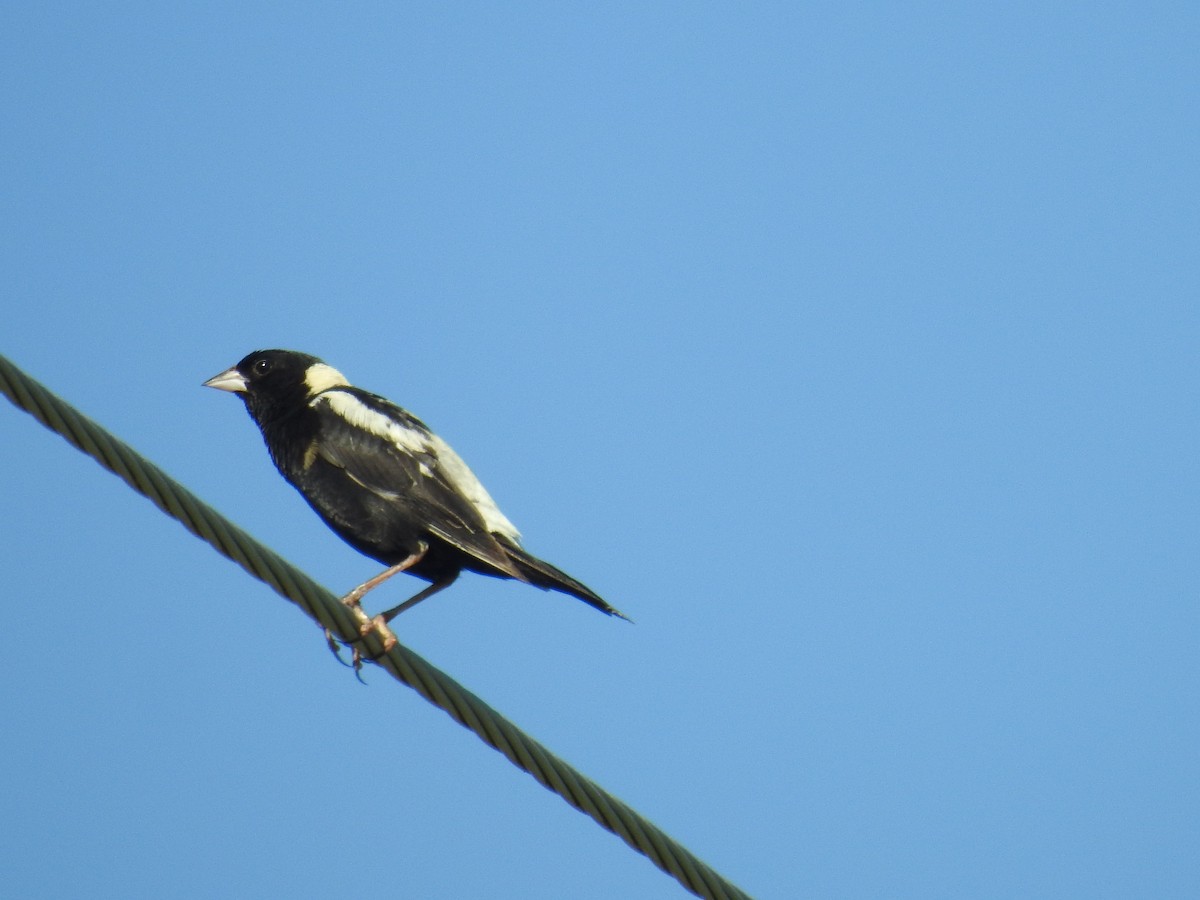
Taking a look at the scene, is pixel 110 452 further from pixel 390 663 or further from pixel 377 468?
pixel 377 468

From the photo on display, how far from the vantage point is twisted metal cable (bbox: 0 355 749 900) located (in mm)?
3863

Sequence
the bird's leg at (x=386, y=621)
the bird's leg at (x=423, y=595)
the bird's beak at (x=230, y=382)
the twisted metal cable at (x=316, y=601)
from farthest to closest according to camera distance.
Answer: the bird's beak at (x=230, y=382)
the bird's leg at (x=423, y=595)
the bird's leg at (x=386, y=621)
the twisted metal cable at (x=316, y=601)

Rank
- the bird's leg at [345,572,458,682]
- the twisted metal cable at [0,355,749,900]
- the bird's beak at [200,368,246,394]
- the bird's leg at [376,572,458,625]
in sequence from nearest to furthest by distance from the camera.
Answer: the twisted metal cable at [0,355,749,900]
the bird's leg at [345,572,458,682]
the bird's leg at [376,572,458,625]
the bird's beak at [200,368,246,394]

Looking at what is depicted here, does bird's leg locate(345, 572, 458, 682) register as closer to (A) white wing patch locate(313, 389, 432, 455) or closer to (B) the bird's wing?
(B) the bird's wing

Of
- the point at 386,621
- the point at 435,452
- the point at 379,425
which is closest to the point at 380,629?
the point at 386,621

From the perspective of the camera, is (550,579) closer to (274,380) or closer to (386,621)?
(386,621)

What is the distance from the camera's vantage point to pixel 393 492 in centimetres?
705

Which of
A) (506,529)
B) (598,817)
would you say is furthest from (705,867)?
(506,529)

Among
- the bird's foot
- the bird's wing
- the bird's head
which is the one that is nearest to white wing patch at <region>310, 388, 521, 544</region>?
the bird's wing

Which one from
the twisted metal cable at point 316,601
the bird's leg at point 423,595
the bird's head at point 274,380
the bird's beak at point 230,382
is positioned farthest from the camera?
the bird's beak at point 230,382

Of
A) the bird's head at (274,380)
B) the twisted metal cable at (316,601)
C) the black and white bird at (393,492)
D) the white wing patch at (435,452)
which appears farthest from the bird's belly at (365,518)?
the twisted metal cable at (316,601)

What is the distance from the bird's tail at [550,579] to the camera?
19.9ft

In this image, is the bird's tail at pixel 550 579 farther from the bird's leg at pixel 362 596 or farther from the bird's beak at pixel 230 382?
the bird's beak at pixel 230 382

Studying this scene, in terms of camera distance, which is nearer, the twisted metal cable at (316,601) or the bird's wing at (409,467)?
the twisted metal cable at (316,601)
